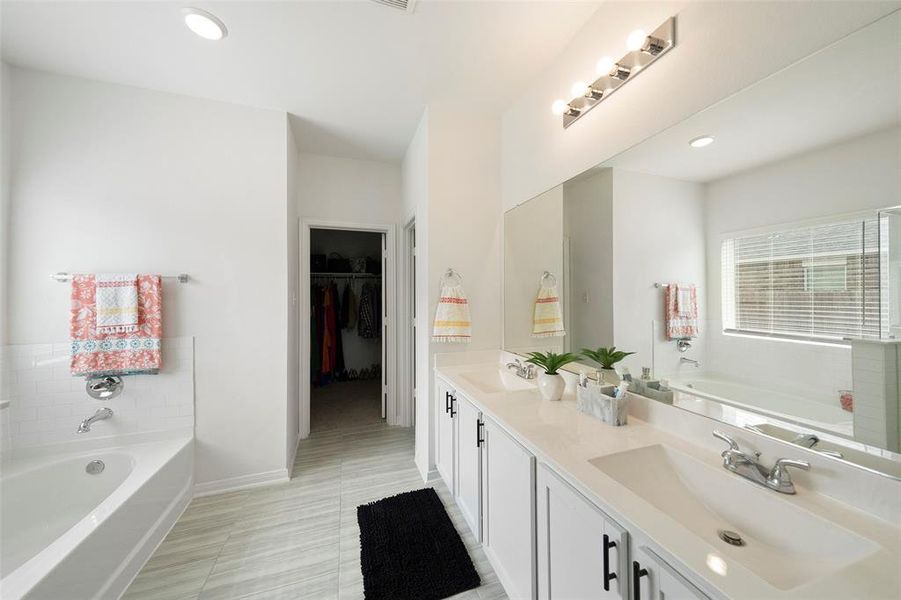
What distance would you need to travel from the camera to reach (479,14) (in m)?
1.54

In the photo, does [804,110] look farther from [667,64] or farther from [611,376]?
[611,376]

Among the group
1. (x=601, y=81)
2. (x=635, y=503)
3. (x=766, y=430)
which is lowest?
(x=635, y=503)

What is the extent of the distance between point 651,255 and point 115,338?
121 inches

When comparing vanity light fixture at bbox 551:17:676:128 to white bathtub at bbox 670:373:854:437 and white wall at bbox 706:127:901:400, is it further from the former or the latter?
white bathtub at bbox 670:373:854:437

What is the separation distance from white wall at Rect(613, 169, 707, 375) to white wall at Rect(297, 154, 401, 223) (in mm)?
2341

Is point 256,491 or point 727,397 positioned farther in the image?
point 256,491

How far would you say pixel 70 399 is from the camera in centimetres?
196

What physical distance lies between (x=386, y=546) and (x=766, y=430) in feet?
5.87

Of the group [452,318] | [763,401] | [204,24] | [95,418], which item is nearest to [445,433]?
[452,318]

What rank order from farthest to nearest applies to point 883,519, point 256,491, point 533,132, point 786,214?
1. point 256,491
2. point 533,132
3. point 786,214
4. point 883,519

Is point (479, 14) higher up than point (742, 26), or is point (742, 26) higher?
point (479, 14)

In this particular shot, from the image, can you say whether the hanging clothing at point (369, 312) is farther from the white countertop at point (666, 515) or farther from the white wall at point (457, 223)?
the white countertop at point (666, 515)

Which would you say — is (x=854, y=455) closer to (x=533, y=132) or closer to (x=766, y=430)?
(x=766, y=430)

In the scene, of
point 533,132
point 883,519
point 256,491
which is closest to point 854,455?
point 883,519
